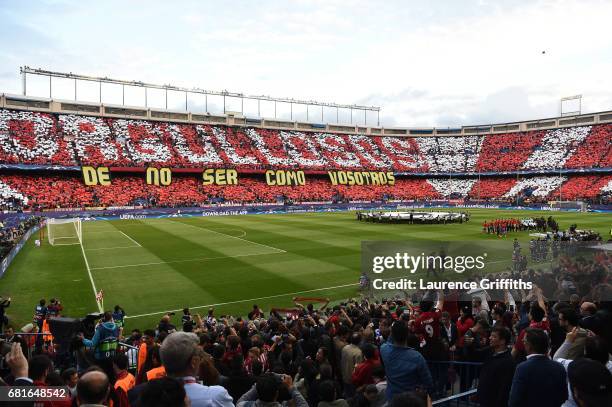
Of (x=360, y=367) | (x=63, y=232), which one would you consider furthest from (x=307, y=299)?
(x=63, y=232)

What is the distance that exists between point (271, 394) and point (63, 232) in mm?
40697

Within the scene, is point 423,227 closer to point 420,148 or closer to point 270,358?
point 270,358

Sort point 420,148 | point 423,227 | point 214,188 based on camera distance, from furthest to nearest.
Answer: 1. point 420,148
2. point 214,188
3. point 423,227

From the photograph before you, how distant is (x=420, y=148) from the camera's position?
10438 cm

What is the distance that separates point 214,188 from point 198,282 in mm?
51805

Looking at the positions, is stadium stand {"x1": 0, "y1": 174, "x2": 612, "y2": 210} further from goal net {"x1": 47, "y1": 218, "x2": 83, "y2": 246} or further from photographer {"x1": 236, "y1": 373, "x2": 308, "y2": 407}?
photographer {"x1": 236, "y1": 373, "x2": 308, "y2": 407}

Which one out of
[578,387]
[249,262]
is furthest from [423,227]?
[578,387]

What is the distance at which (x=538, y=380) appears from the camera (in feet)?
14.4

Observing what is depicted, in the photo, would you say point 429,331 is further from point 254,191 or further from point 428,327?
point 254,191

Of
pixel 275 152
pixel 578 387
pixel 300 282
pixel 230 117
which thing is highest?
pixel 230 117

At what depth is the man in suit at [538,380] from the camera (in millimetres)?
4359

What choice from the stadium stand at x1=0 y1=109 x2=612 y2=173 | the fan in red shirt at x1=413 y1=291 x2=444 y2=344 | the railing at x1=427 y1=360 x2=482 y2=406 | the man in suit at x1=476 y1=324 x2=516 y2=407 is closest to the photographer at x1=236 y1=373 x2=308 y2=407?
the man in suit at x1=476 y1=324 x2=516 y2=407

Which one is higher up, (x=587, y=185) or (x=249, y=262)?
(x=587, y=185)

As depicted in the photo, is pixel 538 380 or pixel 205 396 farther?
pixel 538 380
